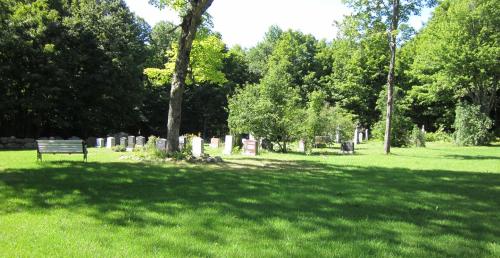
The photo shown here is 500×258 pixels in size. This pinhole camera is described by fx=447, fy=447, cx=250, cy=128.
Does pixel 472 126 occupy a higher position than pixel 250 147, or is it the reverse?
pixel 472 126

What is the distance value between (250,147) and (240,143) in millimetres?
4630

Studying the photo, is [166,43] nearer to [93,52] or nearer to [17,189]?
[93,52]

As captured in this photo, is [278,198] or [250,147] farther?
[250,147]

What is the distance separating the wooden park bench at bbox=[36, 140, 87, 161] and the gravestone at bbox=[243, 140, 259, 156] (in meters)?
8.87

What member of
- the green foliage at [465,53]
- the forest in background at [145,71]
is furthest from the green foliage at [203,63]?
the green foliage at [465,53]

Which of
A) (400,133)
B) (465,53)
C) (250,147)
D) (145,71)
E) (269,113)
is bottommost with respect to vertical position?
(250,147)

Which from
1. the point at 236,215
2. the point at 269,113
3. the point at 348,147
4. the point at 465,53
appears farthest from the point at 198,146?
the point at 465,53

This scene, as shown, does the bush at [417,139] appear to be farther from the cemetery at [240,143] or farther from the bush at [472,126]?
the bush at [472,126]

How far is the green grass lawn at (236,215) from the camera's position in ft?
17.1

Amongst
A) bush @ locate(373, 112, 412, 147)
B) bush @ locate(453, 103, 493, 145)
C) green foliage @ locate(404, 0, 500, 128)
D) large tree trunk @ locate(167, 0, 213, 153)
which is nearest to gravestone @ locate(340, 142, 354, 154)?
bush @ locate(373, 112, 412, 147)

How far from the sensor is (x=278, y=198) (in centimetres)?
830

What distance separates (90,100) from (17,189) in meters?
26.5

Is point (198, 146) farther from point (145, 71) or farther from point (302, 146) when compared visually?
point (145, 71)

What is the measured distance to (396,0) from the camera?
23.3 meters
